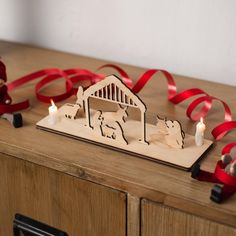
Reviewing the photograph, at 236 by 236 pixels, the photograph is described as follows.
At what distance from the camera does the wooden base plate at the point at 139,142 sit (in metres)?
0.90

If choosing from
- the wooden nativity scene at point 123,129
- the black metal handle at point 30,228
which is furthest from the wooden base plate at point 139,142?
the black metal handle at point 30,228

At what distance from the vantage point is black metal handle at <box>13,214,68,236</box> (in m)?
1.00

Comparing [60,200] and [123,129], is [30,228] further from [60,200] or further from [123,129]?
[123,129]

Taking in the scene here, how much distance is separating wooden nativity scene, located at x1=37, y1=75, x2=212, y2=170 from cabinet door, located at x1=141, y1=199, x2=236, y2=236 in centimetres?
7

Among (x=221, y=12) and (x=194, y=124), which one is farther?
(x=221, y=12)

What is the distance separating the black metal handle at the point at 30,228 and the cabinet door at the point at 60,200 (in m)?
0.01

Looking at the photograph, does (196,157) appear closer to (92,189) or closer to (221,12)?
(92,189)

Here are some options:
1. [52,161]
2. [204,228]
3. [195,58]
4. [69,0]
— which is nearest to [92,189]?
[52,161]

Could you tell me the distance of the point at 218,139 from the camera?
97cm

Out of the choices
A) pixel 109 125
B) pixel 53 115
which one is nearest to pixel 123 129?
pixel 109 125

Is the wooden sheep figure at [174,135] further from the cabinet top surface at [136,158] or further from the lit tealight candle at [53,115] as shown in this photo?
the lit tealight candle at [53,115]

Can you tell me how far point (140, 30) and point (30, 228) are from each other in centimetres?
49

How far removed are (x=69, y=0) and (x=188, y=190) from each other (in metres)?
0.63

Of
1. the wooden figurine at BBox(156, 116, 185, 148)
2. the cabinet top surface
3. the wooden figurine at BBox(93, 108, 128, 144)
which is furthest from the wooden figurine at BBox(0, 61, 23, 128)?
the wooden figurine at BBox(156, 116, 185, 148)
